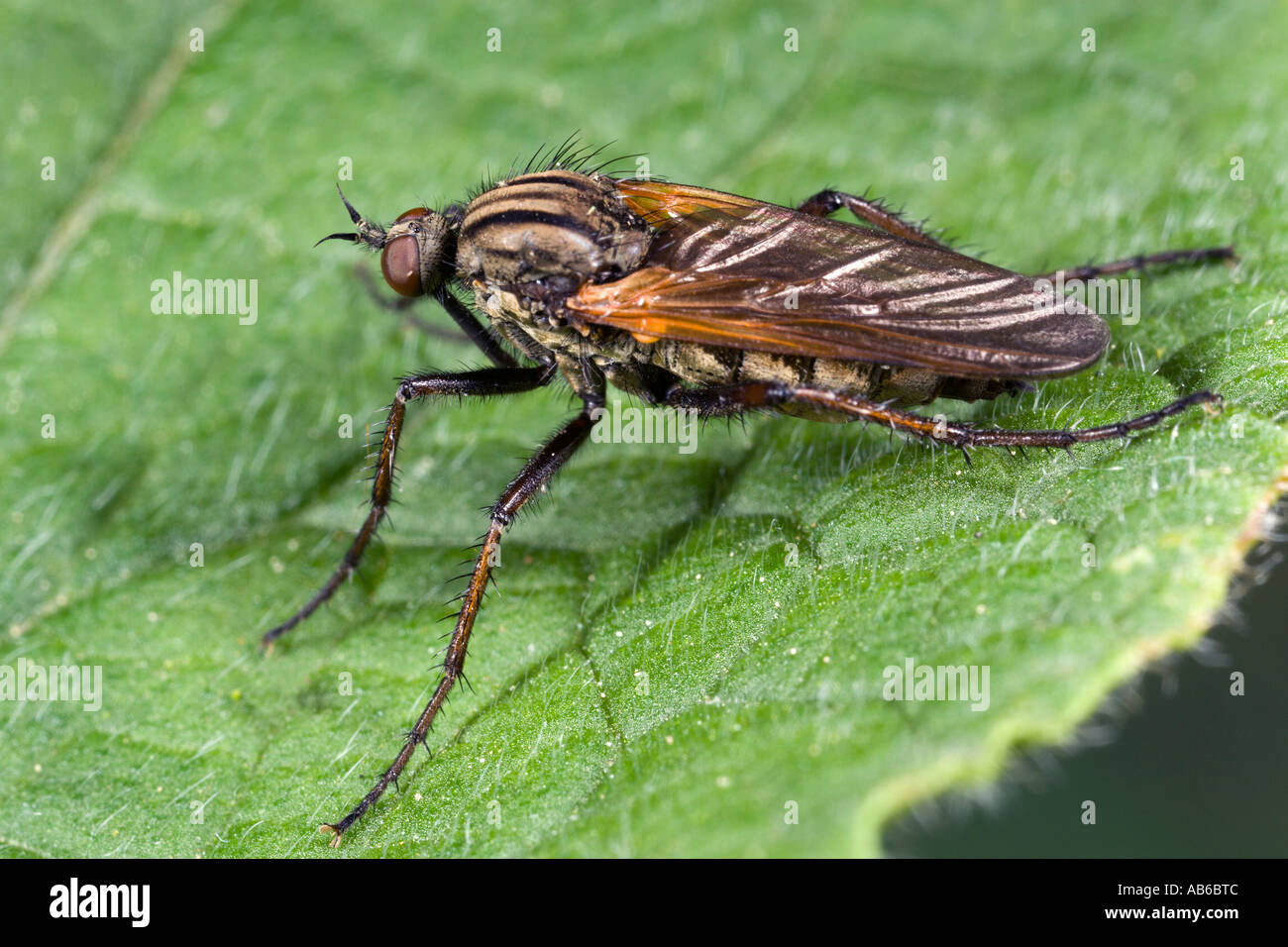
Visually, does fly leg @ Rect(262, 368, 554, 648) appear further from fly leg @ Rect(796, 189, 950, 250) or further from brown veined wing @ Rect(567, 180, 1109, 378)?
fly leg @ Rect(796, 189, 950, 250)

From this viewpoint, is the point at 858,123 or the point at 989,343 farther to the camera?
the point at 858,123

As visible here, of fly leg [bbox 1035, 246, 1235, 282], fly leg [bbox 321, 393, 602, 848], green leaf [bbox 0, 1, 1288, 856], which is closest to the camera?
green leaf [bbox 0, 1, 1288, 856]

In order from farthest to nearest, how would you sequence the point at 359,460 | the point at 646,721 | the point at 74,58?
the point at 74,58 → the point at 359,460 → the point at 646,721

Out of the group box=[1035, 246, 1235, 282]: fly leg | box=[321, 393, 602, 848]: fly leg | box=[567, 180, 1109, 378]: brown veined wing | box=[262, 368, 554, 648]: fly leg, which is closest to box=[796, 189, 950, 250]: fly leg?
box=[567, 180, 1109, 378]: brown veined wing

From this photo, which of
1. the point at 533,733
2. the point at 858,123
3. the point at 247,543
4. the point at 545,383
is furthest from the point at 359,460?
the point at 858,123

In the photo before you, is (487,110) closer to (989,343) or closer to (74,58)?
(74,58)

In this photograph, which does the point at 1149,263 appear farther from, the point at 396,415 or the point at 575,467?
the point at 396,415
